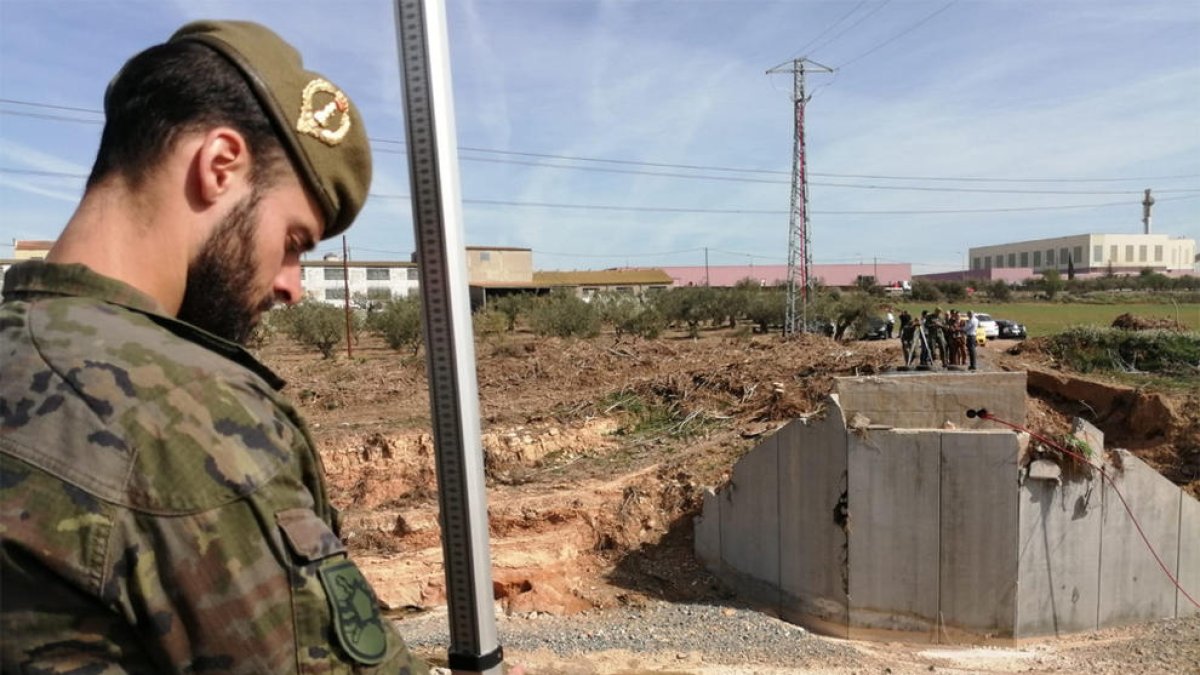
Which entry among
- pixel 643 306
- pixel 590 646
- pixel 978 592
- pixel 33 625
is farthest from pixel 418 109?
pixel 643 306

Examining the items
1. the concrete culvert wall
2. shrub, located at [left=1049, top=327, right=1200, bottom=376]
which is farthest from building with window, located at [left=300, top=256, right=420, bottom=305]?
the concrete culvert wall

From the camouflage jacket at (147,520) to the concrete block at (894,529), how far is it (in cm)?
795

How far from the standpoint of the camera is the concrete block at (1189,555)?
8227 mm

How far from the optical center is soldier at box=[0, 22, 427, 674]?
75 centimetres

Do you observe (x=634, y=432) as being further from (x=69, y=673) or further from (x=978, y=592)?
(x=69, y=673)

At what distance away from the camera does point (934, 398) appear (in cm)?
1000

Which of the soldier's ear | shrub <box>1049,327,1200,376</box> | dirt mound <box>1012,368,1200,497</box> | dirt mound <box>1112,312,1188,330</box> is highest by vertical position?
the soldier's ear

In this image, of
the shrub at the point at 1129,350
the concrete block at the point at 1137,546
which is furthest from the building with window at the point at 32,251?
the shrub at the point at 1129,350

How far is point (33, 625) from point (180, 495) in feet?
0.60

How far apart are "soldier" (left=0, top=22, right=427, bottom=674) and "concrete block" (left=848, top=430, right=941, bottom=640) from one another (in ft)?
25.8

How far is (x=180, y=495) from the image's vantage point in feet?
2.54

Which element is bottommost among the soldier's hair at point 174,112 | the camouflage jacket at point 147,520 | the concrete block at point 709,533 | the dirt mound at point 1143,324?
the concrete block at point 709,533

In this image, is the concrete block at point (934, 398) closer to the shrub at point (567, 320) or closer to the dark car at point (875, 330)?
the shrub at point (567, 320)

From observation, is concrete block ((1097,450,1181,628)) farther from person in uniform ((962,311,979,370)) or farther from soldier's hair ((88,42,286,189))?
soldier's hair ((88,42,286,189))
